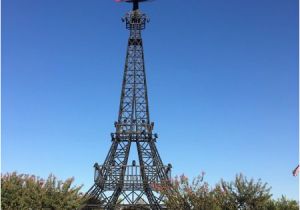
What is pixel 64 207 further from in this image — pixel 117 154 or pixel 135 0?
pixel 135 0

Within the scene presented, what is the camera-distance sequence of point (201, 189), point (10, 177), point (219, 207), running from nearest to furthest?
point (219, 207)
point (201, 189)
point (10, 177)

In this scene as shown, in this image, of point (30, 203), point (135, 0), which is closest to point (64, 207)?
point (30, 203)

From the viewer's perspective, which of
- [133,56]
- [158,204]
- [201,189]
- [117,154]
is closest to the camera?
[201,189]

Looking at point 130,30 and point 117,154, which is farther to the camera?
point 130,30

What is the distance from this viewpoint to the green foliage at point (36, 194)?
44656mm

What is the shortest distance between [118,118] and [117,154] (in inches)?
214

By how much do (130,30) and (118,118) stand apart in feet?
45.9

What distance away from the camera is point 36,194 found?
1775 inches

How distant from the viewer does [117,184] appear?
67562mm

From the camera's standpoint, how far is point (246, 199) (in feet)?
139

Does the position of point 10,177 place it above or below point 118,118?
below

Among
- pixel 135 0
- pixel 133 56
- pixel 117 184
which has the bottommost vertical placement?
pixel 117 184

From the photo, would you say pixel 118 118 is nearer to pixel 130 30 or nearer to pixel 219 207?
pixel 130 30

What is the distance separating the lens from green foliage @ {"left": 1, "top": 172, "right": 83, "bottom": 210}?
44656mm
